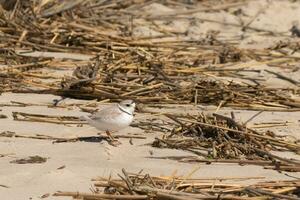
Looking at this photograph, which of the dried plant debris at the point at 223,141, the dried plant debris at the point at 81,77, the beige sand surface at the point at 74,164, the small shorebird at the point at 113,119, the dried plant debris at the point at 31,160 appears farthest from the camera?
the dried plant debris at the point at 81,77

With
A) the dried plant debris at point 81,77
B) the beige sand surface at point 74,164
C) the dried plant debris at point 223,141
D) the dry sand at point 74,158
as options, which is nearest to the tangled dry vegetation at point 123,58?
the dried plant debris at point 81,77

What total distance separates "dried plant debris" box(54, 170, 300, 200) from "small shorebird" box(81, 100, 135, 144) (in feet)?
3.21

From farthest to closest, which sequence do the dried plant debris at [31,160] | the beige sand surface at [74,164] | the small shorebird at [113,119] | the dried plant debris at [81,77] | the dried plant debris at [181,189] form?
the dried plant debris at [81,77] → the small shorebird at [113,119] → the dried plant debris at [31,160] → the beige sand surface at [74,164] → the dried plant debris at [181,189]

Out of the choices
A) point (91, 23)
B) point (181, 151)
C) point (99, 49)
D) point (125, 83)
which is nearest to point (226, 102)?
point (125, 83)

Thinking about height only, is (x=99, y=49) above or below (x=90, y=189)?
above

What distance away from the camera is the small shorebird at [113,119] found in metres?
6.22

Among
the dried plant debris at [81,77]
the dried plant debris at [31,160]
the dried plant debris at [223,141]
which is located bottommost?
the dried plant debris at [31,160]

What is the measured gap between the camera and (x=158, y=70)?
8.54 metres

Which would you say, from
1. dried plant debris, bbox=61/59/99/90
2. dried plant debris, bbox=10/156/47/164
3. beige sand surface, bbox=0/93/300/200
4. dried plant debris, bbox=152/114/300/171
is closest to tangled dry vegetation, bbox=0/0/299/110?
dried plant debris, bbox=61/59/99/90

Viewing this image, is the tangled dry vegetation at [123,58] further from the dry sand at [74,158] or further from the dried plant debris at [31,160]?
the dried plant debris at [31,160]

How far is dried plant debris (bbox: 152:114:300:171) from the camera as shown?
592cm

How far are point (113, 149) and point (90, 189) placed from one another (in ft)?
3.54

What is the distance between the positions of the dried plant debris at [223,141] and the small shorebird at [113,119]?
300 mm

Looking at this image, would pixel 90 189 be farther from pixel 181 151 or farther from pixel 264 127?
pixel 264 127
